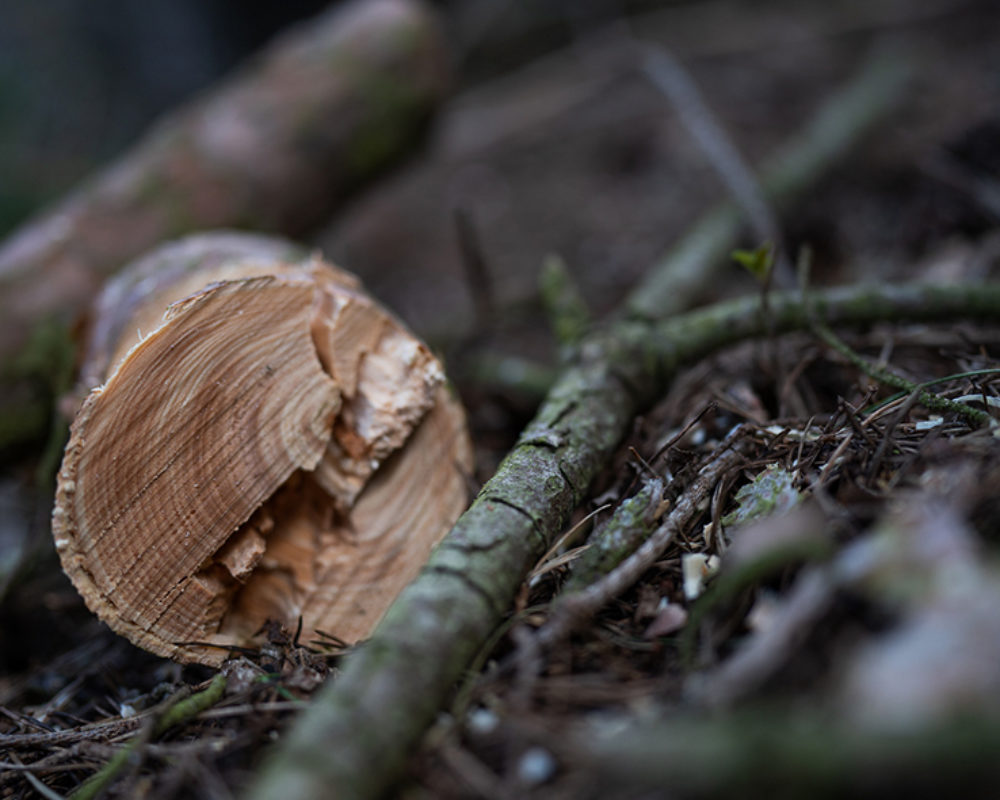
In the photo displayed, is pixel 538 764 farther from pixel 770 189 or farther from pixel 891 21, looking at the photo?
pixel 891 21

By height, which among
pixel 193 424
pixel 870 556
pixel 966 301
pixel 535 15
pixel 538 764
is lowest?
pixel 966 301

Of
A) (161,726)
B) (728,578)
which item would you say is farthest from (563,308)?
(161,726)

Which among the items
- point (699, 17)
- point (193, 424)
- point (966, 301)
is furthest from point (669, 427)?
point (699, 17)

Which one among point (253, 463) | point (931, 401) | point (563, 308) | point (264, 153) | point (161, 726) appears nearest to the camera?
point (161, 726)

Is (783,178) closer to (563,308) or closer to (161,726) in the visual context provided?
(563,308)

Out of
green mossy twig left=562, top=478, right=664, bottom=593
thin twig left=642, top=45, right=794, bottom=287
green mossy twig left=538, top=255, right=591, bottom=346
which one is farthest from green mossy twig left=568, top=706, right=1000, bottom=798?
thin twig left=642, top=45, right=794, bottom=287

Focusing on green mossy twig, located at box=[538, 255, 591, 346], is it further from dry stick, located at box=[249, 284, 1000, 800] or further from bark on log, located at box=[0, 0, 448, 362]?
bark on log, located at box=[0, 0, 448, 362]
